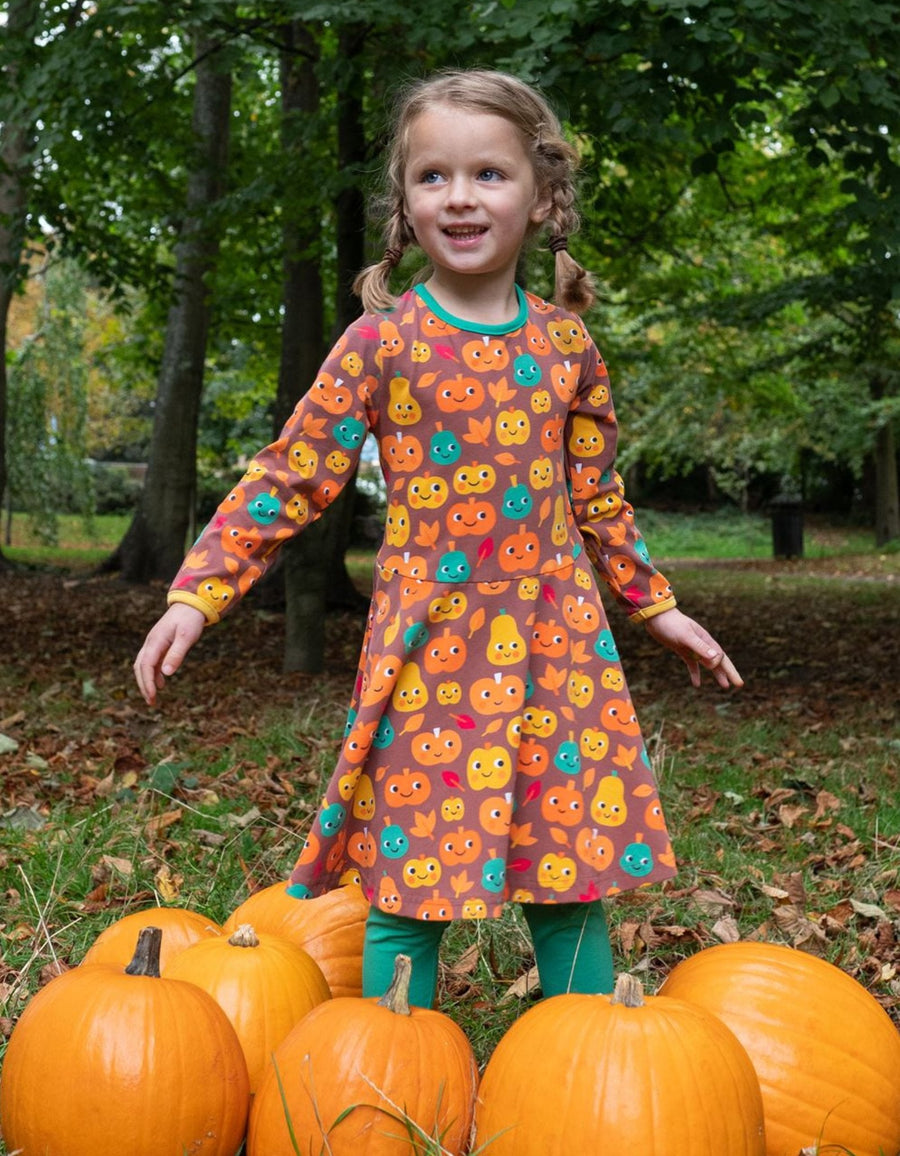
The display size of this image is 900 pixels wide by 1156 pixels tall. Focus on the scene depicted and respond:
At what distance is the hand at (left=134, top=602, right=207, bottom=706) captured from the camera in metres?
2.25

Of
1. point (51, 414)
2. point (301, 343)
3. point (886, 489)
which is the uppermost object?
point (51, 414)

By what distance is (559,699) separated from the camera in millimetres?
2441

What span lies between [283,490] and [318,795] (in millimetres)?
2219

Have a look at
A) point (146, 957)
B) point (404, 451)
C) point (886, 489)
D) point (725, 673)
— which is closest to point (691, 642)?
point (725, 673)

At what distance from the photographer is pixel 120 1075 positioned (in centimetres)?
205

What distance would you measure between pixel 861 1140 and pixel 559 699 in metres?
0.91

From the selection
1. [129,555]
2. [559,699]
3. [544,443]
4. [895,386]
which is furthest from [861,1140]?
[895,386]

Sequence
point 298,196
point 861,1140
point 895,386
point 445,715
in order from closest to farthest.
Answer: point 861,1140 → point 445,715 → point 298,196 → point 895,386

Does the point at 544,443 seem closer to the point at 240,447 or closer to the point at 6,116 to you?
the point at 6,116

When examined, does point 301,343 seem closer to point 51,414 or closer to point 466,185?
point 466,185

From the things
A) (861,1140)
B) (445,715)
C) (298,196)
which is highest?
(298,196)

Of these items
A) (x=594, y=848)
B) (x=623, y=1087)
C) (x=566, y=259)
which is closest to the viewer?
(x=623, y=1087)

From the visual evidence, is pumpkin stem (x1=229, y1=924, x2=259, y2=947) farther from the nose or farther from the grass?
the nose

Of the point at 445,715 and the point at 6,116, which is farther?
the point at 6,116
